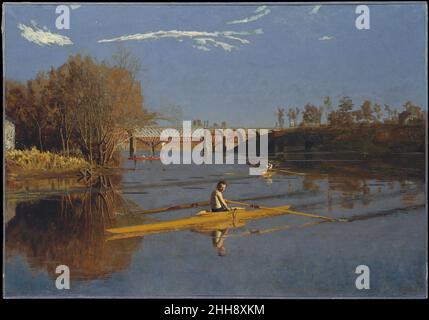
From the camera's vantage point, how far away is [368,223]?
5.88 m

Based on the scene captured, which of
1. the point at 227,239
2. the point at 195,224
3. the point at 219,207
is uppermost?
the point at 219,207

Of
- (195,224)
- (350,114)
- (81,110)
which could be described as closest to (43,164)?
(81,110)

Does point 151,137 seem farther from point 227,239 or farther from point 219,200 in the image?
point 227,239

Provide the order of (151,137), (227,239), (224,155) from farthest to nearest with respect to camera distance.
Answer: (151,137) → (224,155) → (227,239)

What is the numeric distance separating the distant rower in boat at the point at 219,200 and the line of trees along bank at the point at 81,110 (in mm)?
1163

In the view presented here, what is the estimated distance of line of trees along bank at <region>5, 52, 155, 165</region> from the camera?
19.6ft

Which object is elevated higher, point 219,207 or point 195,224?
point 219,207

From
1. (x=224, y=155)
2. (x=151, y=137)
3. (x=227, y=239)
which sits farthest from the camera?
(x=151, y=137)

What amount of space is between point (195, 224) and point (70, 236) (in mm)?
1462

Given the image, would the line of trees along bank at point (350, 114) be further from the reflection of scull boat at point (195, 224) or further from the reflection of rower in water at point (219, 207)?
the reflection of scull boat at point (195, 224)

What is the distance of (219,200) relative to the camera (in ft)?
19.3

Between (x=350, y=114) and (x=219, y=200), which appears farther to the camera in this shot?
(x=350, y=114)

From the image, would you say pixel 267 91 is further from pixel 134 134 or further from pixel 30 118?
pixel 30 118

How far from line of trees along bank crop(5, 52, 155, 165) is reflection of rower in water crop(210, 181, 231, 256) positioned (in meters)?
1.17
